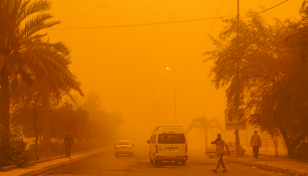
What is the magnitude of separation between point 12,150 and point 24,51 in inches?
227

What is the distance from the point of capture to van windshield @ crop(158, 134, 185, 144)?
83.7 ft

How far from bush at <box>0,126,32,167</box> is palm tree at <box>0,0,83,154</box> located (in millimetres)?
1303

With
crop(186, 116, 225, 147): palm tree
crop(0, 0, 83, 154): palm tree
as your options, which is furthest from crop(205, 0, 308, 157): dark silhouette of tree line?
crop(186, 116, 225, 147): palm tree

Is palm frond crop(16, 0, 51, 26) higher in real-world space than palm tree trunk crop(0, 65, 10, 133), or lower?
higher

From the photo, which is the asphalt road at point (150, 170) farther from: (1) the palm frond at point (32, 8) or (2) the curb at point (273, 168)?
(1) the palm frond at point (32, 8)

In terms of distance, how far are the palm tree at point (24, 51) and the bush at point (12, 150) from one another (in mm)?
1303

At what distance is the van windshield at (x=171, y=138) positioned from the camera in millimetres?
25516

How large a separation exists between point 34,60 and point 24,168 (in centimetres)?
591

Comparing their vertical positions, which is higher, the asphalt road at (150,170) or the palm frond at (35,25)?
the palm frond at (35,25)

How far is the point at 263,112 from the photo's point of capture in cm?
2798

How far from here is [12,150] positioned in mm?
20719

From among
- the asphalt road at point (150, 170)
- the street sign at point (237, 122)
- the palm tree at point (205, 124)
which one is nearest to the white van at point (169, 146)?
the asphalt road at point (150, 170)

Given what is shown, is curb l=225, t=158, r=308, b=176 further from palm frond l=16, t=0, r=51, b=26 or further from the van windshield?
palm frond l=16, t=0, r=51, b=26

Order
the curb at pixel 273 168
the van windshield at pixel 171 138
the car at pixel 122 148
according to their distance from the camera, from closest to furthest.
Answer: the curb at pixel 273 168
the van windshield at pixel 171 138
the car at pixel 122 148
